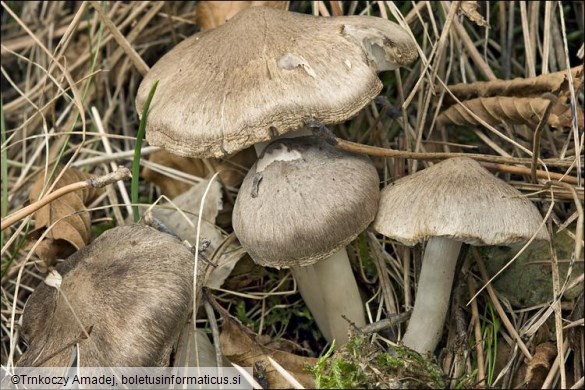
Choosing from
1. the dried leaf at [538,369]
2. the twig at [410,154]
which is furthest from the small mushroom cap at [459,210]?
the dried leaf at [538,369]

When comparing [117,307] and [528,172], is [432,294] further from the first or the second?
[117,307]

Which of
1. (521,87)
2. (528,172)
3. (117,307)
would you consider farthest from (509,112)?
(117,307)

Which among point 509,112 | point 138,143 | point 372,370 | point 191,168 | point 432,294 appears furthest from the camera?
point 191,168

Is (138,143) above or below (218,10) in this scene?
below

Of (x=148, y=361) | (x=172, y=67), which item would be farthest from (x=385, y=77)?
(x=148, y=361)

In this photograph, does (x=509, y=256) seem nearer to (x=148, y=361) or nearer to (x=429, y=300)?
(x=429, y=300)

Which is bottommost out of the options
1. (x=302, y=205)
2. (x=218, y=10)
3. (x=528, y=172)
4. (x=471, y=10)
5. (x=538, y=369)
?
(x=538, y=369)
